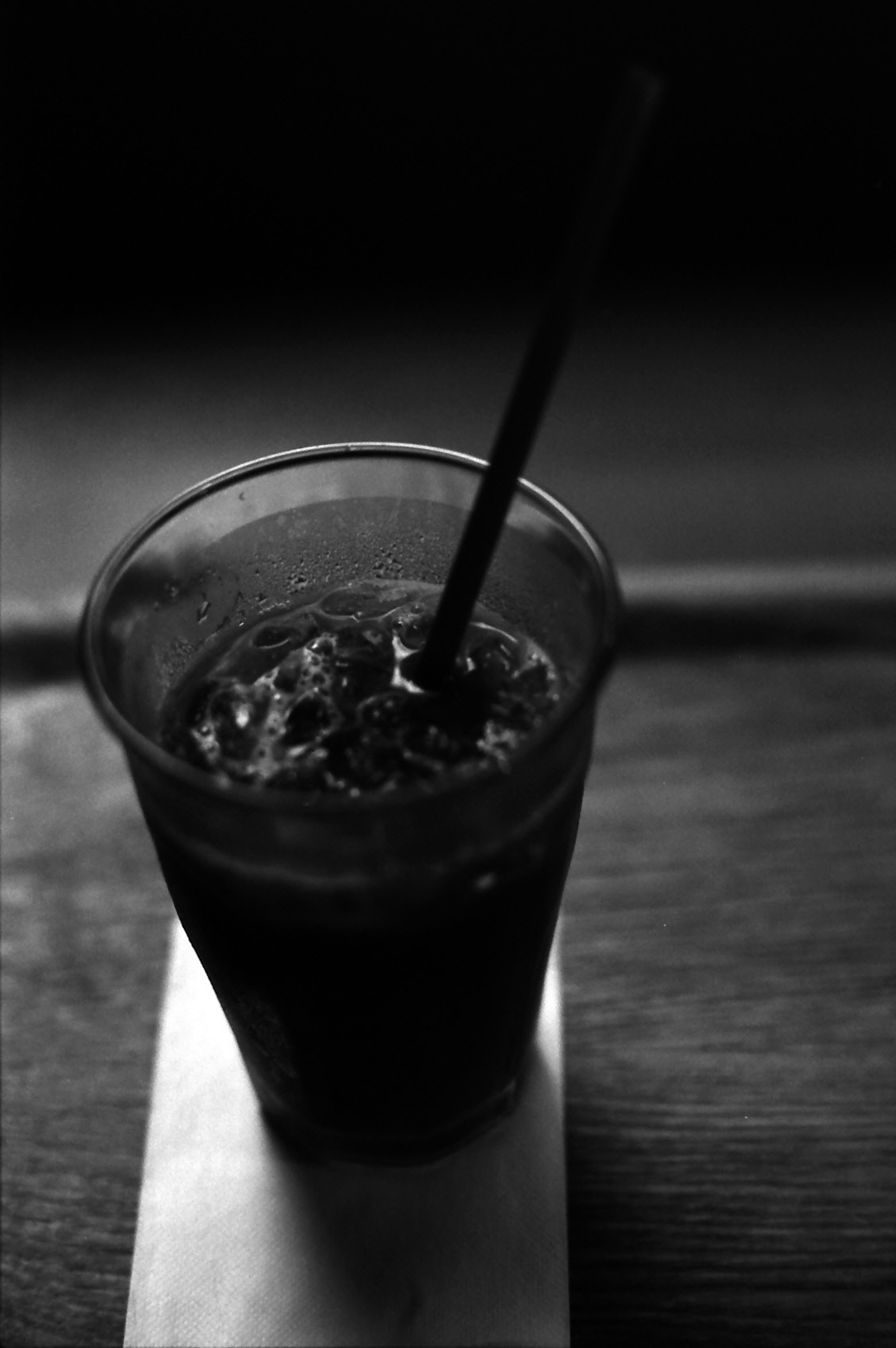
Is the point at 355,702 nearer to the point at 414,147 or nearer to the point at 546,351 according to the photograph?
the point at 546,351

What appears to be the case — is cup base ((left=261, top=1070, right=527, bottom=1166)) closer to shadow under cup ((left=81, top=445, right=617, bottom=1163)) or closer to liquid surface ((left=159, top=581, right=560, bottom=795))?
shadow under cup ((left=81, top=445, right=617, bottom=1163))

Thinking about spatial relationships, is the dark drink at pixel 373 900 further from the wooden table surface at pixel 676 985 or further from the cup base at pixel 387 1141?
the wooden table surface at pixel 676 985

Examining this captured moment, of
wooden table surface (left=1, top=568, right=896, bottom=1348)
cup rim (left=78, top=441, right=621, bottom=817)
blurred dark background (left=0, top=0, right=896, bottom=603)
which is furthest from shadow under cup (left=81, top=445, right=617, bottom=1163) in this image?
blurred dark background (left=0, top=0, right=896, bottom=603)

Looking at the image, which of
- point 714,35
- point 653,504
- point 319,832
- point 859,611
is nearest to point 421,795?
point 319,832

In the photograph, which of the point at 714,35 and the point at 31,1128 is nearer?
the point at 31,1128

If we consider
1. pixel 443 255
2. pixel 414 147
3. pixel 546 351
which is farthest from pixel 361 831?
pixel 443 255

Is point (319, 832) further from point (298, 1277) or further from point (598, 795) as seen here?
point (598, 795)
